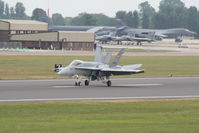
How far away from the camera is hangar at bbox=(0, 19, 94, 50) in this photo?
117m

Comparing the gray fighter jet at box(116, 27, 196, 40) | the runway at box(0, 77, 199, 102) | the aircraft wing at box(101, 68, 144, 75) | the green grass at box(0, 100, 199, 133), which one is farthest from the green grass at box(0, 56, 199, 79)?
the gray fighter jet at box(116, 27, 196, 40)

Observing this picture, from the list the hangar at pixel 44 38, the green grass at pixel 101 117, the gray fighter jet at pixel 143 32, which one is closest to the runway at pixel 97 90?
the green grass at pixel 101 117

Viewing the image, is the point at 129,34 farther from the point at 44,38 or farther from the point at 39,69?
the point at 39,69

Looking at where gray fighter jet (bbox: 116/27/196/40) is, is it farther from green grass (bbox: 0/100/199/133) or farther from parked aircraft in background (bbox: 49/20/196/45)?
green grass (bbox: 0/100/199/133)

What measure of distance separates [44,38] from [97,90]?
7610 cm

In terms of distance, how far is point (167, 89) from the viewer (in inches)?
1714

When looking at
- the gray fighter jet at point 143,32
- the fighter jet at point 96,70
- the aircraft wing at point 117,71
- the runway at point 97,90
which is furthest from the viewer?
the gray fighter jet at point 143,32

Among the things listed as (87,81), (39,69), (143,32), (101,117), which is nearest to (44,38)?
A: (39,69)

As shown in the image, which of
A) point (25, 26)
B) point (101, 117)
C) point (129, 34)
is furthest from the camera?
point (129, 34)

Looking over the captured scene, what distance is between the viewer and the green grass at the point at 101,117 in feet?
79.4

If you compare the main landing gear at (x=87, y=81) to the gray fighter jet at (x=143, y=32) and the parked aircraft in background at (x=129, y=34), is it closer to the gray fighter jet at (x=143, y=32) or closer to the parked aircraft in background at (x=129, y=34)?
the parked aircraft in background at (x=129, y=34)

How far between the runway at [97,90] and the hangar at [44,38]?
66464 mm

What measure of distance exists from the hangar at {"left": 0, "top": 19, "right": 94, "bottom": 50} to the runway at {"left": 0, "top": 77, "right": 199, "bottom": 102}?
218 feet

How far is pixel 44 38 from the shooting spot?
386 feet
